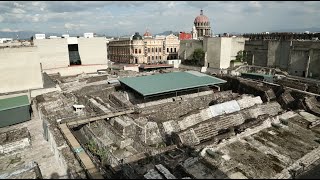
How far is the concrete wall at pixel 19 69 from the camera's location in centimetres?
3403

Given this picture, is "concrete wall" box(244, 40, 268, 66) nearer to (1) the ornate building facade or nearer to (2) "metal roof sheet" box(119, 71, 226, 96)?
(2) "metal roof sheet" box(119, 71, 226, 96)

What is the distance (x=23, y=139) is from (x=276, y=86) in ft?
114

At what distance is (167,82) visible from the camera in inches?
1473

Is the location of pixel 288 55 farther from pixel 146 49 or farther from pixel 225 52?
pixel 146 49

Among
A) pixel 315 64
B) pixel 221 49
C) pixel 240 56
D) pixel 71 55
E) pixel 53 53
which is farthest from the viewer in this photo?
pixel 240 56

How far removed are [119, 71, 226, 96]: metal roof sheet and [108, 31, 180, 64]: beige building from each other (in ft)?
90.9

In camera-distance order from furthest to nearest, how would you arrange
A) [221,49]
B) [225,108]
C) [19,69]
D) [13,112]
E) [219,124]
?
[221,49], [19,69], [225,108], [13,112], [219,124]

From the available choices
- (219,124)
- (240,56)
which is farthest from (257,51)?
(219,124)

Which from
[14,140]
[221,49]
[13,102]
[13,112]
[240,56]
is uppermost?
[221,49]

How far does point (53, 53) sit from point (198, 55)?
3207 centimetres

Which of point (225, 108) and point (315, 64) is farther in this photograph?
point (315, 64)

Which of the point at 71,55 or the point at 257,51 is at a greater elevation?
the point at 257,51

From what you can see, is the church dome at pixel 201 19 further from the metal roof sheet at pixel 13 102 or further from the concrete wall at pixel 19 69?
the metal roof sheet at pixel 13 102

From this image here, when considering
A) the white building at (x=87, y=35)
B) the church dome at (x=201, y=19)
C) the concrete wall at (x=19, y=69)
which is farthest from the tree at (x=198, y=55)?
the concrete wall at (x=19, y=69)
